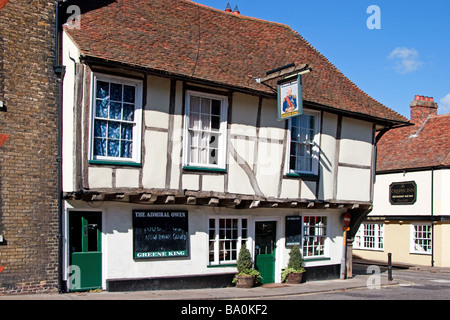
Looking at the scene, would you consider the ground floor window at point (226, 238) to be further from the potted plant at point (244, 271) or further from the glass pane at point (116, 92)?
the glass pane at point (116, 92)

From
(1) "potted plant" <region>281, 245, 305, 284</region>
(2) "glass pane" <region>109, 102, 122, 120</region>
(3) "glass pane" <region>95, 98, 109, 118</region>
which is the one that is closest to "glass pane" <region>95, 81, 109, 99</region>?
(3) "glass pane" <region>95, 98, 109, 118</region>

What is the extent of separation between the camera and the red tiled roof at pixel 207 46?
13.0 meters

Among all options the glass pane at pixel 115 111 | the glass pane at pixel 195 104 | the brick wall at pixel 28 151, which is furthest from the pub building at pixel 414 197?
the brick wall at pixel 28 151

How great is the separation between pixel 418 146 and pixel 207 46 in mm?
16678

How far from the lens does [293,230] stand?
16.5 metres

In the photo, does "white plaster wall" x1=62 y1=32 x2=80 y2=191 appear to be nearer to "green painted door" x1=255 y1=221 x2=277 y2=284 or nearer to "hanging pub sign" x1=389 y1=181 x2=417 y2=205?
"green painted door" x1=255 y1=221 x2=277 y2=284

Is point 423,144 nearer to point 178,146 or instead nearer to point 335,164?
point 335,164

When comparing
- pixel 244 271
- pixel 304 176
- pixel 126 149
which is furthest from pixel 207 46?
pixel 244 271

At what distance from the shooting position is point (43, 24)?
1255cm

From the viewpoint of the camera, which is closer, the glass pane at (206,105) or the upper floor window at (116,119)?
the upper floor window at (116,119)

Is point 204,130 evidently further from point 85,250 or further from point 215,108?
point 85,250

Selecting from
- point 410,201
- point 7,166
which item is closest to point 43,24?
point 7,166

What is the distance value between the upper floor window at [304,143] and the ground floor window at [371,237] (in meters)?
13.8

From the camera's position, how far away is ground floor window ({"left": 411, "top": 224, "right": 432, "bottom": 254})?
25925 mm
